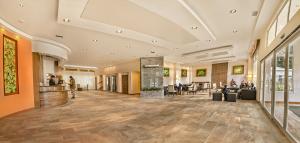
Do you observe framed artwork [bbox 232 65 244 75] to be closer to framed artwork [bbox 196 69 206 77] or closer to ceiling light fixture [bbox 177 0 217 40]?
framed artwork [bbox 196 69 206 77]

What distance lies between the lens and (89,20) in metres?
4.85

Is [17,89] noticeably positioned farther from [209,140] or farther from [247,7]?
[247,7]

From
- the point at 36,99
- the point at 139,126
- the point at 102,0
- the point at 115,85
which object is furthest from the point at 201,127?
the point at 115,85

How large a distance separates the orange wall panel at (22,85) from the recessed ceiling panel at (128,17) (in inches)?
147

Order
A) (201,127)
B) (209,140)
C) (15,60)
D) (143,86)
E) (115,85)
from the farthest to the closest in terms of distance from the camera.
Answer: (115,85) → (143,86) → (15,60) → (201,127) → (209,140)

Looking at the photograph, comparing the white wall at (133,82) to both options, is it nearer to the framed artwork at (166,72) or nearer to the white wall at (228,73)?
the framed artwork at (166,72)

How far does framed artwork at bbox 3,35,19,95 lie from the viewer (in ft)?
17.6

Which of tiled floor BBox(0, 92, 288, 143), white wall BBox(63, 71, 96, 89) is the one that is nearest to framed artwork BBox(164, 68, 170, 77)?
tiled floor BBox(0, 92, 288, 143)

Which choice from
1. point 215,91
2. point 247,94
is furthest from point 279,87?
point 215,91

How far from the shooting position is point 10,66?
5.65 metres

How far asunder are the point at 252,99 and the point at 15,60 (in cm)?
1230

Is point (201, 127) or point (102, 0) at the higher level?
point (102, 0)

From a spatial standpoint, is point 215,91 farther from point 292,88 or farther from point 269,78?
point 292,88

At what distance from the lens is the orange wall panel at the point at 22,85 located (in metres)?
5.21
